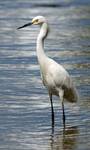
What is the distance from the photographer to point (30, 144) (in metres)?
11.0

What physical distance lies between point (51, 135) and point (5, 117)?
1.48 meters

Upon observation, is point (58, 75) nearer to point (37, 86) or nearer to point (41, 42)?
point (41, 42)

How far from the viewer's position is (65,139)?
11539 millimetres

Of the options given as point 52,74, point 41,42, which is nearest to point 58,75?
point 52,74

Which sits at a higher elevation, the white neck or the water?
the white neck

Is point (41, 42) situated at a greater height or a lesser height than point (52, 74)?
greater

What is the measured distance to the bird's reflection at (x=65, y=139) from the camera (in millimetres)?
10914

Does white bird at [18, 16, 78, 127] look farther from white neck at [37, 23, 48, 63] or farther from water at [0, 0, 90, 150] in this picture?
water at [0, 0, 90, 150]

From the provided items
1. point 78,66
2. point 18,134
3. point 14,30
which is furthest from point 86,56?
Result: point 18,134

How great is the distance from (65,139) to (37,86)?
4730mm

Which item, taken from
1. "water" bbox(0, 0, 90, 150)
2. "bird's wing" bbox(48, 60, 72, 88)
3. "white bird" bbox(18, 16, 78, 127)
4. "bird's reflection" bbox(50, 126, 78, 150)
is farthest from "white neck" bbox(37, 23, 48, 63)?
"bird's reflection" bbox(50, 126, 78, 150)

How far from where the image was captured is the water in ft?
37.7

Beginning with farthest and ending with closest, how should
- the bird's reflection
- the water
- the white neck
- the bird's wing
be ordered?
the white neck < the bird's wing < the water < the bird's reflection

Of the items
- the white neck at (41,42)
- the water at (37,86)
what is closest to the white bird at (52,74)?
the white neck at (41,42)
